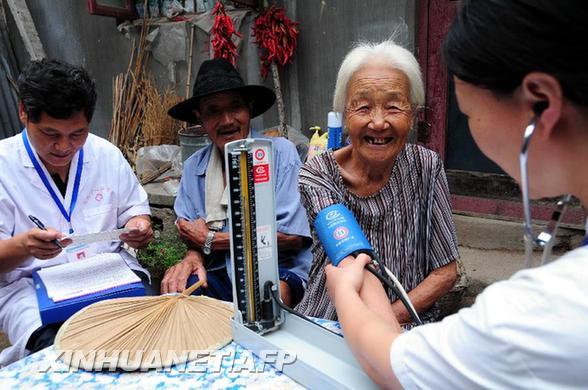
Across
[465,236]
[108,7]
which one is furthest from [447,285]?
[108,7]

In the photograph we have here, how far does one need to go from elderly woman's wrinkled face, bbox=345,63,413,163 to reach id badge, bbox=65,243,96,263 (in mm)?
1191

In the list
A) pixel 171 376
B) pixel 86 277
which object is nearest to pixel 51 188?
pixel 86 277

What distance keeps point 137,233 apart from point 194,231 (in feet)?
1.03

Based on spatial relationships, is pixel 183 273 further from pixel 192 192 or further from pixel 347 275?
pixel 347 275

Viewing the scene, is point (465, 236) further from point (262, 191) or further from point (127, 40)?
point (127, 40)

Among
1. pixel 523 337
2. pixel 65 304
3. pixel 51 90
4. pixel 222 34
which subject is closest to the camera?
pixel 523 337

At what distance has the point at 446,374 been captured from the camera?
0.69 meters

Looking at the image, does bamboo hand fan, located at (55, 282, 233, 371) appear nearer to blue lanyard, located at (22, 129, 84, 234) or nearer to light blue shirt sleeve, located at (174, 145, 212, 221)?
blue lanyard, located at (22, 129, 84, 234)

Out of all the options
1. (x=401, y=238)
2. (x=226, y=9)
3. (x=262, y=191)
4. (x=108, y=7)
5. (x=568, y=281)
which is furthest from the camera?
(x=108, y=7)

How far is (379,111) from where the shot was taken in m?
1.65

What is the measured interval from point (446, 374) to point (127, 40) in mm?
5233

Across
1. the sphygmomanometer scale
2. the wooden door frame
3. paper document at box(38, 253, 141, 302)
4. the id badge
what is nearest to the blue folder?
paper document at box(38, 253, 141, 302)

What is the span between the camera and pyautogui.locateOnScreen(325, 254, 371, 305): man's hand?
103 cm

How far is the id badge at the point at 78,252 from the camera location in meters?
1.98
